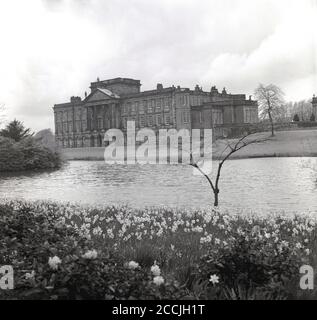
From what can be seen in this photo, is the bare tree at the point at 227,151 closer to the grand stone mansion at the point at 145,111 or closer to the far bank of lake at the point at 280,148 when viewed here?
the far bank of lake at the point at 280,148

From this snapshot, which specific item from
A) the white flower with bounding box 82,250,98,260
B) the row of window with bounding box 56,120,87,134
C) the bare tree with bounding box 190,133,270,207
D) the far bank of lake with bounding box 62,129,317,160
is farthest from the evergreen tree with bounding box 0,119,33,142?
the white flower with bounding box 82,250,98,260

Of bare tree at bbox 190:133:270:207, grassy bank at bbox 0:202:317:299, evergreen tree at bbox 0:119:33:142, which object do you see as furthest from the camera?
evergreen tree at bbox 0:119:33:142

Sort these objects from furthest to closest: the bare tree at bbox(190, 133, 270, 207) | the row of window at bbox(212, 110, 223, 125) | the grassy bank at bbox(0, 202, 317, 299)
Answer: the bare tree at bbox(190, 133, 270, 207) < the row of window at bbox(212, 110, 223, 125) < the grassy bank at bbox(0, 202, 317, 299)

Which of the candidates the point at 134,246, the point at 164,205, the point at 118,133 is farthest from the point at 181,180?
the point at 134,246

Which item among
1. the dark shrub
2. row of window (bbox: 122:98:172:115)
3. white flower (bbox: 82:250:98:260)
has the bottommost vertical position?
white flower (bbox: 82:250:98:260)

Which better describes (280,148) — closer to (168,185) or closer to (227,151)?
(227,151)

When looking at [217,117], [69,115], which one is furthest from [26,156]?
[217,117]

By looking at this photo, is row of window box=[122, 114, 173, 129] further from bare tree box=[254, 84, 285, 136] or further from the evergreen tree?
the evergreen tree
